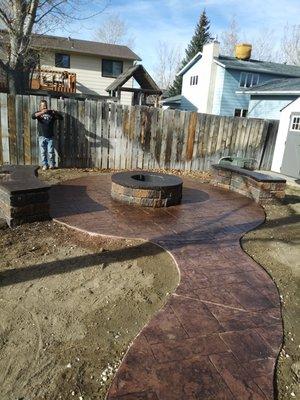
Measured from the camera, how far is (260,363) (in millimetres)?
2652

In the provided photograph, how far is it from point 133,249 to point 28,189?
1.75 m

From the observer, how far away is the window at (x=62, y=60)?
83.1 feet

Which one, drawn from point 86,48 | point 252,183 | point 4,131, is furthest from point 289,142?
point 86,48

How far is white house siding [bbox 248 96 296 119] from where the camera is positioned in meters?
15.7

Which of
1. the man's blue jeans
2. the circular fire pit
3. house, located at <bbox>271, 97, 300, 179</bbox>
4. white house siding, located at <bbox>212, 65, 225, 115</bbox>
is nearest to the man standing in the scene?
the man's blue jeans

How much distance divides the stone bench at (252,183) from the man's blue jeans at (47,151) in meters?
4.21

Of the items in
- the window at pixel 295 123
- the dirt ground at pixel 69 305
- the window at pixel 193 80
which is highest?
the window at pixel 193 80

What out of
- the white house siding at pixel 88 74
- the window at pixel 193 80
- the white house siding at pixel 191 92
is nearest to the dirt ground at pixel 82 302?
the white house siding at pixel 191 92

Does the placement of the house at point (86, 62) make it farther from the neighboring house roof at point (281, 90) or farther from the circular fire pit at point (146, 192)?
the circular fire pit at point (146, 192)

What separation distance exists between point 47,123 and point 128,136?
2372 millimetres

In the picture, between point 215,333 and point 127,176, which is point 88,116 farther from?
point 215,333

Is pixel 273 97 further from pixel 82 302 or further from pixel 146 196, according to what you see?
pixel 82 302

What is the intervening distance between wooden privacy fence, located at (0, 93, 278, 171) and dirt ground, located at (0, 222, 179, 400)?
14.7 feet

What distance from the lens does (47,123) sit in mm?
8430
